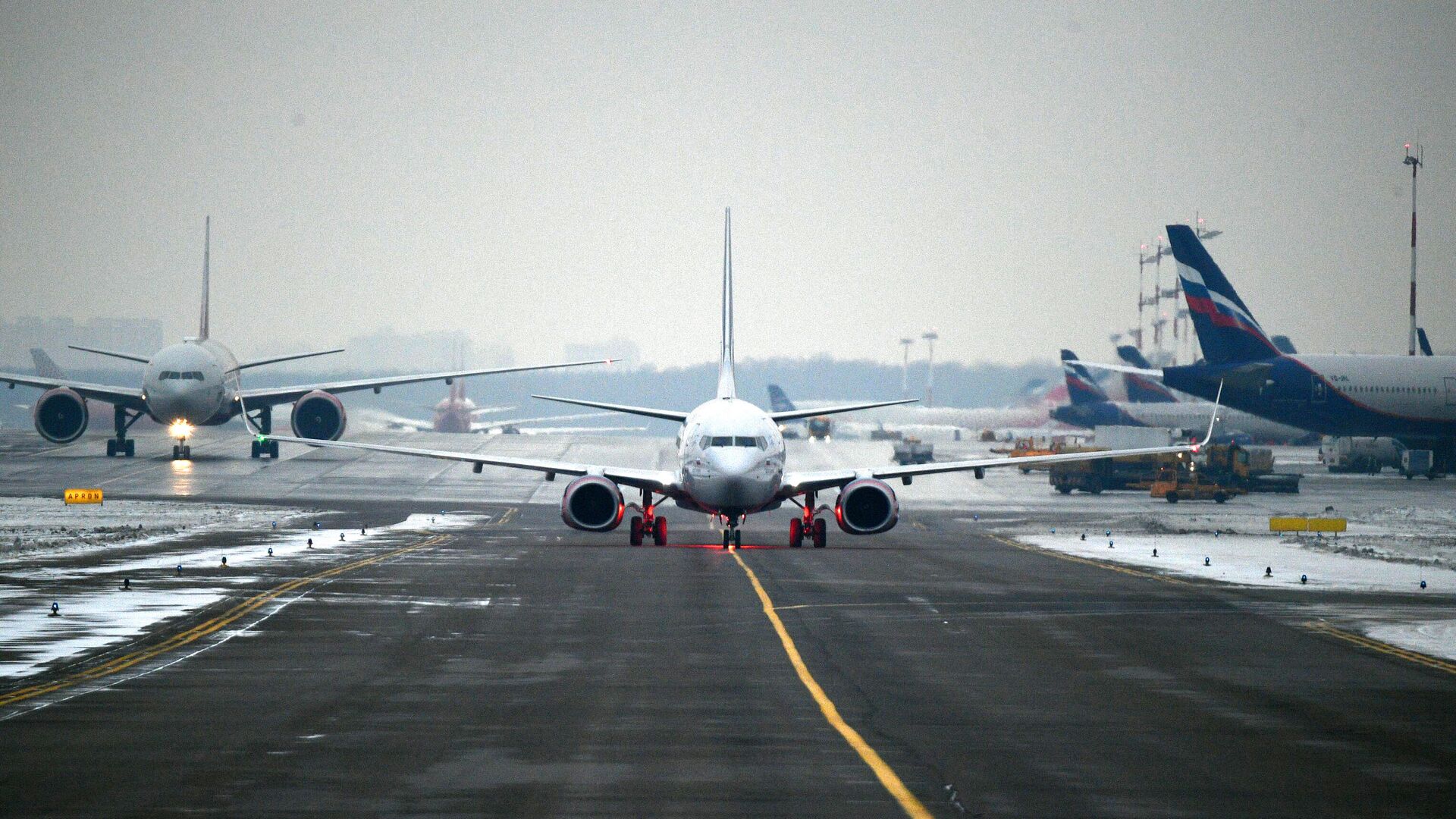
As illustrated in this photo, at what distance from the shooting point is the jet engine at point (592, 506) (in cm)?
4378

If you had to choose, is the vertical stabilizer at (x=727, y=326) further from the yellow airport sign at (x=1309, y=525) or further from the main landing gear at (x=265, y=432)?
the main landing gear at (x=265, y=432)

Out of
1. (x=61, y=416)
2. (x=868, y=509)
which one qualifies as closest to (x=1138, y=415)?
(x=61, y=416)

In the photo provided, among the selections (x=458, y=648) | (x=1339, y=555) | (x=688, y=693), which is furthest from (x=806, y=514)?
(x=688, y=693)

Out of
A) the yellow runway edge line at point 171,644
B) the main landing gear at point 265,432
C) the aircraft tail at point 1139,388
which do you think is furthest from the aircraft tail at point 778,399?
the yellow runway edge line at point 171,644

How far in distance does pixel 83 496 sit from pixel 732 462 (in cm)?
2977

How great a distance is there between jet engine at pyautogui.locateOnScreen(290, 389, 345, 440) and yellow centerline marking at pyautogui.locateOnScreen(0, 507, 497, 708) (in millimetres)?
40172

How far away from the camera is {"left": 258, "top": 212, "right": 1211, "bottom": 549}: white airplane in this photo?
42.5 meters

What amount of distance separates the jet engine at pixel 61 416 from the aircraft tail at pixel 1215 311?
57.8m

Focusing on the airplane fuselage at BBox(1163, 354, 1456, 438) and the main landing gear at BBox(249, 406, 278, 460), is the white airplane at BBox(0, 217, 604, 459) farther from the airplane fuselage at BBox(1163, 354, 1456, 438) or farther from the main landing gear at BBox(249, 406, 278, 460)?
the airplane fuselage at BBox(1163, 354, 1456, 438)

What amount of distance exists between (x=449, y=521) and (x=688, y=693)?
39674 millimetres

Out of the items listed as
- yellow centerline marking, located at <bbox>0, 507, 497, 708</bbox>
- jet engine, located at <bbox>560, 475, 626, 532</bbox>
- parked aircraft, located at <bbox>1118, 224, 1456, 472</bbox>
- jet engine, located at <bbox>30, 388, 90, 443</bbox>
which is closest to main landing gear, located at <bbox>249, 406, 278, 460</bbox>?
jet engine, located at <bbox>30, 388, 90, 443</bbox>

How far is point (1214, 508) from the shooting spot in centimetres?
7050

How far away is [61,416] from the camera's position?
78312mm

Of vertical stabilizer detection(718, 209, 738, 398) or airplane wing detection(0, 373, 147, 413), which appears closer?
vertical stabilizer detection(718, 209, 738, 398)
